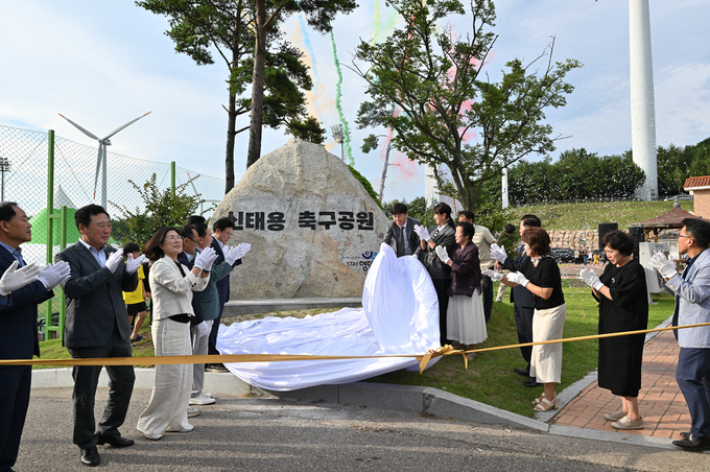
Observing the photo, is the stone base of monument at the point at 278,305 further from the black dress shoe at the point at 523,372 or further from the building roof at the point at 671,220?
the building roof at the point at 671,220

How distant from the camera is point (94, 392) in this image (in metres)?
3.56

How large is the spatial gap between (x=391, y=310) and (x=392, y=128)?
12.6 meters

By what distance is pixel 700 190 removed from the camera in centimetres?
Answer: 3028

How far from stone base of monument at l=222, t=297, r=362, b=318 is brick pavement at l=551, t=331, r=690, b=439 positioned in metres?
4.10

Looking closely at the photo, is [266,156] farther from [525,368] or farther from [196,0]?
[196,0]

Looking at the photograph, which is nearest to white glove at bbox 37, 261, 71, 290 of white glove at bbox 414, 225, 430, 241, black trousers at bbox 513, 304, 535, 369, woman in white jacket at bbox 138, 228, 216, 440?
woman in white jacket at bbox 138, 228, 216, 440

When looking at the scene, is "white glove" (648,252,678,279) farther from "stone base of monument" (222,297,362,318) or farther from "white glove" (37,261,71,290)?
"stone base of monument" (222,297,362,318)

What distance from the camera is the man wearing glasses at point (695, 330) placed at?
11.5 ft

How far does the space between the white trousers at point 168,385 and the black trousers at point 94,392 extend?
0.21 m

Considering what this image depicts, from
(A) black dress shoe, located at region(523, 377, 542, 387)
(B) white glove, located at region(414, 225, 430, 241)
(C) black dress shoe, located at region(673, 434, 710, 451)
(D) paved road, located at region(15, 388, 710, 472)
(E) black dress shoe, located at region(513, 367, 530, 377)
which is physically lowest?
(D) paved road, located at region(15, 388, 710, 472)

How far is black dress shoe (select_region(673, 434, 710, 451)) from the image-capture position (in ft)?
11.4

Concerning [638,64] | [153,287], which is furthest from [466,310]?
[638,64]

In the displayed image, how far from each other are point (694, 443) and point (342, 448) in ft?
8.57

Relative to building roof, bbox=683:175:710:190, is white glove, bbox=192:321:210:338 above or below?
below
